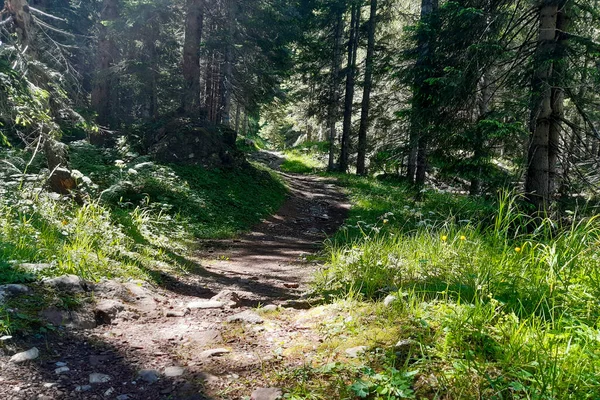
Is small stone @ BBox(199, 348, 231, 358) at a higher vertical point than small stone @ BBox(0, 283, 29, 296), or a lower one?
lower

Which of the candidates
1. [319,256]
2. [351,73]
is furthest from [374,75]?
[319,256]

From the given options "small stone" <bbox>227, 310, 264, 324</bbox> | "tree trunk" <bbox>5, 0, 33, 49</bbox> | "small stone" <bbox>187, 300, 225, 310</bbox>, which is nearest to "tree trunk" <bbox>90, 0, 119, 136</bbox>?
"tree trunk" <bbox>5, 0, 33, 49</bbox>

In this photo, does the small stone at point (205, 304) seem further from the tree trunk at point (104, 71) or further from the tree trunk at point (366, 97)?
the tree trunk at point (366, 97)

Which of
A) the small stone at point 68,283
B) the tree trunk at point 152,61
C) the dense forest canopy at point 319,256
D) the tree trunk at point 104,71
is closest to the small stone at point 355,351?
the dense forest canopy at point 319,256

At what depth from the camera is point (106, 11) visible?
15.0 meters

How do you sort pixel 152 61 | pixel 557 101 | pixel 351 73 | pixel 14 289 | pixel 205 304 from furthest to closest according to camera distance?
pixel 351 73, pixel 152 61, pixel 557 101, pixel 205 304, pixel 14 289

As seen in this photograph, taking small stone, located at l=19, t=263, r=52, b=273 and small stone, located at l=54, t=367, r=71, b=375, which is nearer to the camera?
small stone, located at l=54, t=367, r=71, b=375

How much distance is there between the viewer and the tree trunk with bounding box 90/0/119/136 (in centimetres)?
1443

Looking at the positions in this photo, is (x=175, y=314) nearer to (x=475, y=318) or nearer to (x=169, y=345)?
(x=169, y=345)

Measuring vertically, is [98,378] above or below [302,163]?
below

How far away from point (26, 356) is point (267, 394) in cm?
175

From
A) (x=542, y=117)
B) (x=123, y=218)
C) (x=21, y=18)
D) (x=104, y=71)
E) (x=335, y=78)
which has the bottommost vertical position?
(x=123, y=218)

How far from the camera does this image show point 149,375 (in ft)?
9.25

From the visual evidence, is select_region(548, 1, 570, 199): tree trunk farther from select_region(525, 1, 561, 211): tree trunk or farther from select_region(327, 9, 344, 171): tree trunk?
select_region(327, 9, 344, 171): tree trunk
